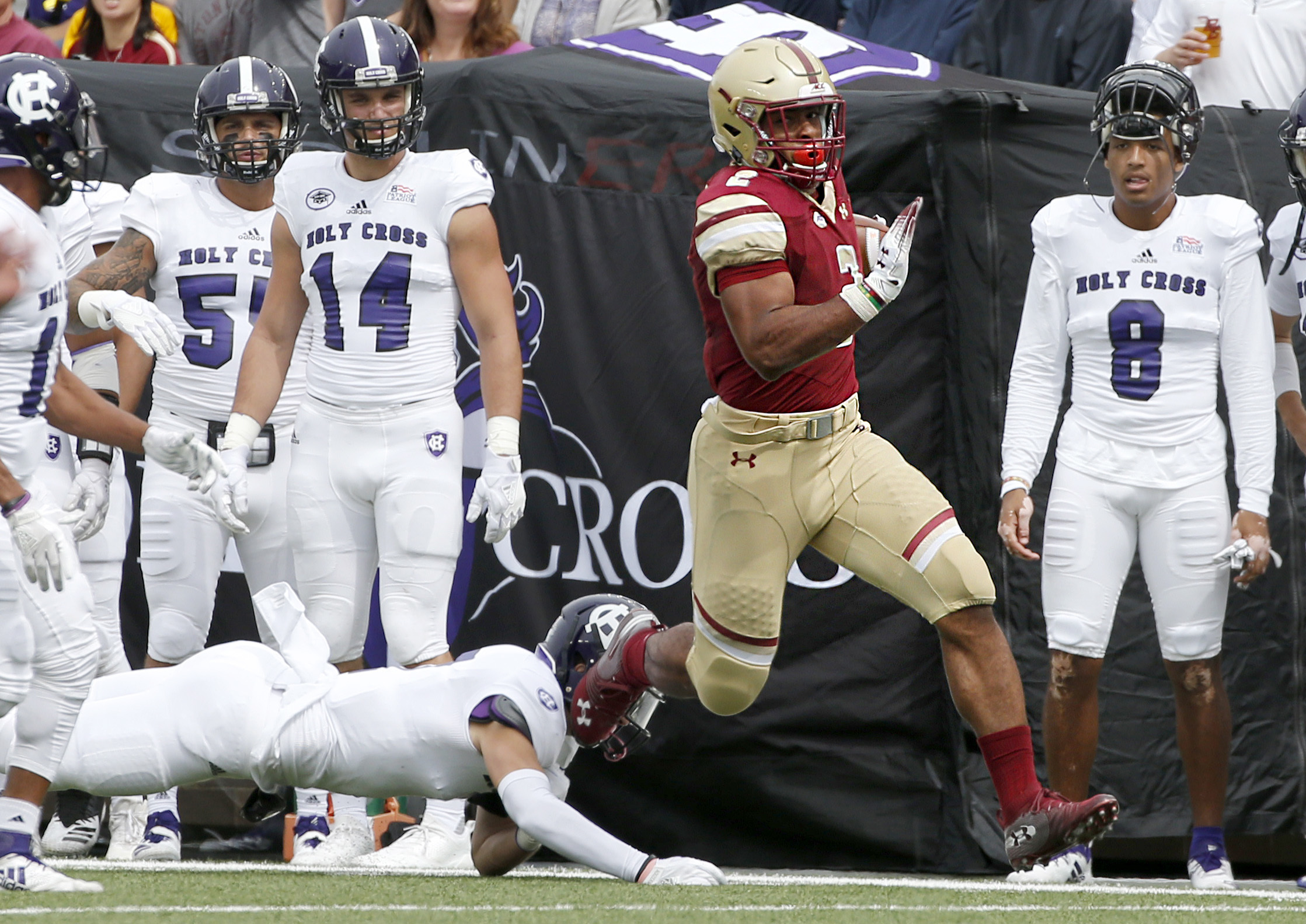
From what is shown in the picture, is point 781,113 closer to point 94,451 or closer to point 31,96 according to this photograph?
point 31,96

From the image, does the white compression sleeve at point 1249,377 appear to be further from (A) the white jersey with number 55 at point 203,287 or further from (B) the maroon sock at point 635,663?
(A) the white jersey with number 55 at point 203,287

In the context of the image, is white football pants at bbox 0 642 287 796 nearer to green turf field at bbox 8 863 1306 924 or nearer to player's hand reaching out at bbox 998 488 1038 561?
green turf field at bbox 8 863 1306 924

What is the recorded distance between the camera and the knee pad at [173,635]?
5.13m

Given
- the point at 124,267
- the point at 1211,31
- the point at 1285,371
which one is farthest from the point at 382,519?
the point at 1211,31

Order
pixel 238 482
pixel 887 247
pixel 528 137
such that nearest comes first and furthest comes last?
1. pixel 887 247
2. pixel 238 482
3. pixel 528 137

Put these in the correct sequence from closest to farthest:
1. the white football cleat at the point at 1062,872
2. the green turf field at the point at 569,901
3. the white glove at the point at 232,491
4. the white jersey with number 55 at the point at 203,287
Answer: the green turf field at the point at 569,901 → the white football cleat at the point at 1062,872 → the white glove at the point at 232,491 → the white jersey with number 55 at the point at 203,287

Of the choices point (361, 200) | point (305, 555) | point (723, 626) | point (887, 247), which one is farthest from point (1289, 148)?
point (305, 555)

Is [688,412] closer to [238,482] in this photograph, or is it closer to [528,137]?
[528,137]

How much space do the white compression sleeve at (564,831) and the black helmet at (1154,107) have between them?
2438 mm

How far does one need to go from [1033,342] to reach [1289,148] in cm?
84

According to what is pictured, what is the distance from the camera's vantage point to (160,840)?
16.1ft

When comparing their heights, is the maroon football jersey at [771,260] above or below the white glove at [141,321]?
Result: above

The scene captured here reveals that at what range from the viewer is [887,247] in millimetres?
3684

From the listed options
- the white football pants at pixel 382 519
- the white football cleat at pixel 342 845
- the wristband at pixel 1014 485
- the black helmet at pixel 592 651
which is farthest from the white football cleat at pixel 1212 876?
the white football cleat at pixel 342 845
